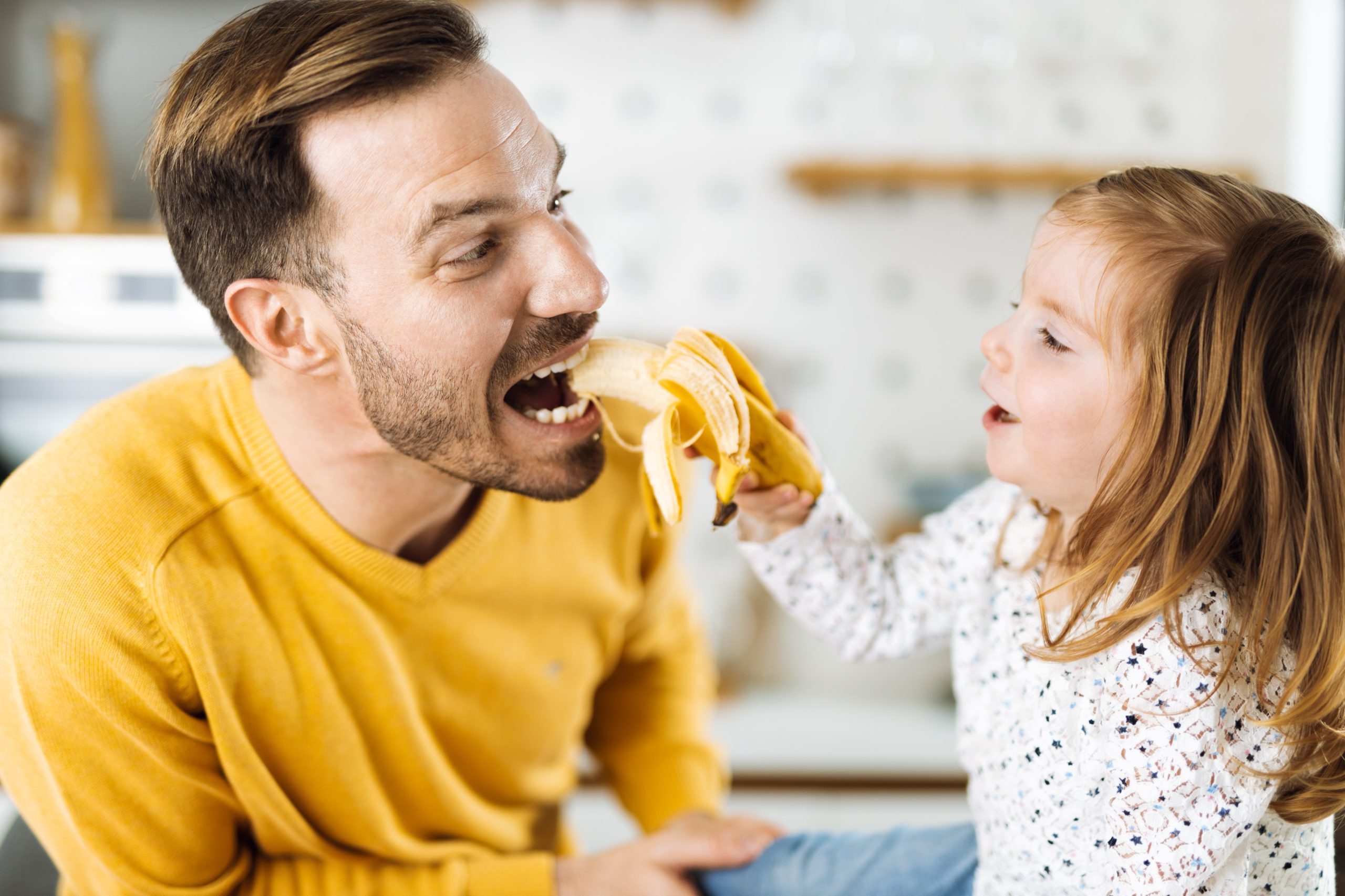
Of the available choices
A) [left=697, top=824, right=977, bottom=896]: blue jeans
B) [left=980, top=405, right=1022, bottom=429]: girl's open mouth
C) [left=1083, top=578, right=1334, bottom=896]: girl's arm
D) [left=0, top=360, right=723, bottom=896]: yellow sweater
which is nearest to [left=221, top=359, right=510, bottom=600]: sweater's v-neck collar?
[left=0, top=360, right=723, bottom=896]: yellow sweater

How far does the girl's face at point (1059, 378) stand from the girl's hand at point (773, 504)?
0.68ft

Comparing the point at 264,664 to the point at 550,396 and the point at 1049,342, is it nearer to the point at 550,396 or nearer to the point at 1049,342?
the point at 550,396

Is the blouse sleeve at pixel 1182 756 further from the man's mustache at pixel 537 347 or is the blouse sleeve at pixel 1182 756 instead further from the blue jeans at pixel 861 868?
the man's mustache at pixel 537 347

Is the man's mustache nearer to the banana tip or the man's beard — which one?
the man's beard

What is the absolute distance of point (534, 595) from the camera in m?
1.28

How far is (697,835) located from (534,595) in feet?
1.15

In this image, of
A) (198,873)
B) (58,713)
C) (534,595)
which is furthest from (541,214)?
(198,873)

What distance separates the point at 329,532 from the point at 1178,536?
0.86m

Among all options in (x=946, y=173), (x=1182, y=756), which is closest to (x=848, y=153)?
(x=946, y=173)

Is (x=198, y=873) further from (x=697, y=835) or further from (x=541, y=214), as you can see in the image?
(x=541, y=214)

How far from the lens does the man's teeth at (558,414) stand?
113 cm

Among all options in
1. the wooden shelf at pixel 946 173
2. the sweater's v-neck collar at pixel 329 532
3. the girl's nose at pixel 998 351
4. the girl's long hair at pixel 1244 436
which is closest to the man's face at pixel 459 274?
the sweater's v-neck collar at pixel 329 532

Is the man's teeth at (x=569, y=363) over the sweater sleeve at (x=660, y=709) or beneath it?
over

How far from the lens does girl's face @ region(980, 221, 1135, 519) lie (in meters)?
0.93
